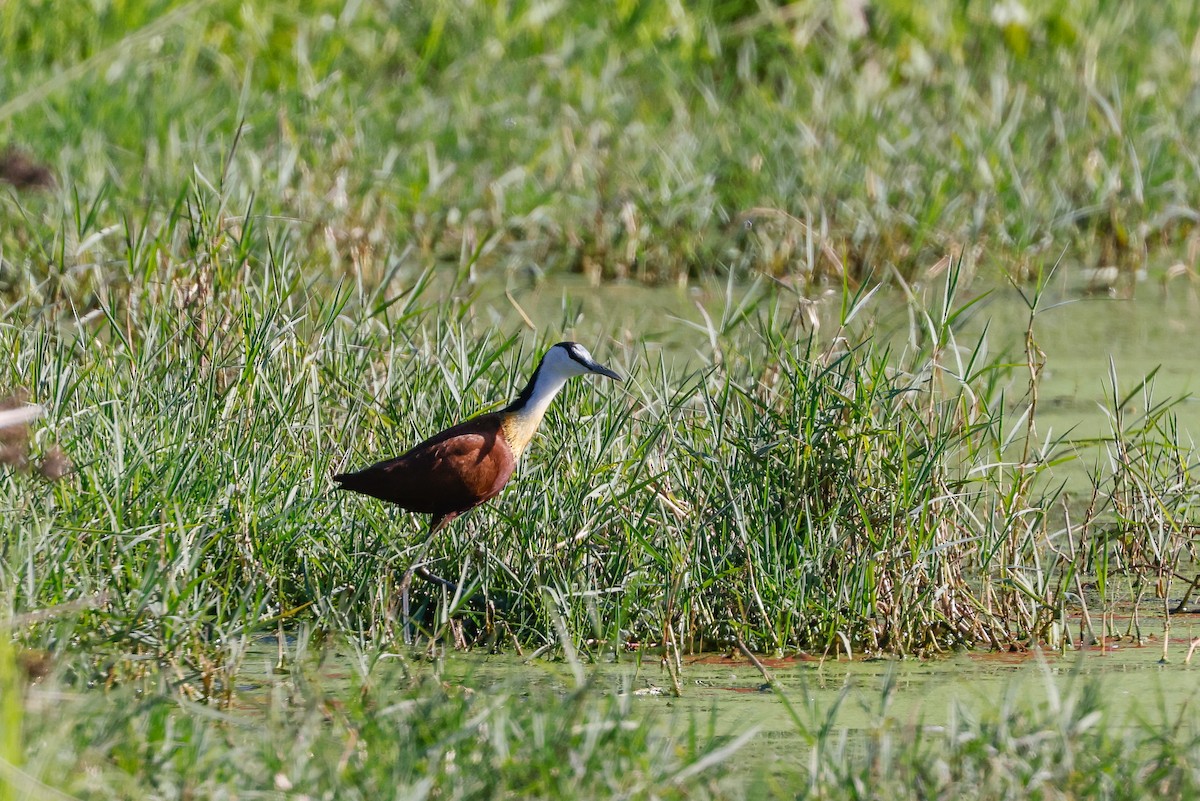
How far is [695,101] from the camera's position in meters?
8.09

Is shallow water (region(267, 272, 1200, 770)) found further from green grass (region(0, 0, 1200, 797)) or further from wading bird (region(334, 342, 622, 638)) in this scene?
wading bird (region(334, 342, 622, 638))

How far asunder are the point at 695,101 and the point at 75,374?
4285mm

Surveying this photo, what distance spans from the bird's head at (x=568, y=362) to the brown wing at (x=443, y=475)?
24 cm

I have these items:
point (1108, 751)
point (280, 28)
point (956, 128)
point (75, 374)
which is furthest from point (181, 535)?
point (280, 28)

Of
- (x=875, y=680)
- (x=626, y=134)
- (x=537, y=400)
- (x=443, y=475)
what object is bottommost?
(x=875, y=680)

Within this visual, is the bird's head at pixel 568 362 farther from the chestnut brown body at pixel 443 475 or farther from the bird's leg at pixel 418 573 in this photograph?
the bird's leg at pixel 418 573

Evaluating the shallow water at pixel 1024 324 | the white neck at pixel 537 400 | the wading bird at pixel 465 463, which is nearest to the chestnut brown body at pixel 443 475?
the wading bird at pixel 465 463

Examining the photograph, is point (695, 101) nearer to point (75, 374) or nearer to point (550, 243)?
point (550, 243)

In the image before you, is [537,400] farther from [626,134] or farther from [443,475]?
[626,134]

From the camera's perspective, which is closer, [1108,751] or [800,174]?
[1108,751]

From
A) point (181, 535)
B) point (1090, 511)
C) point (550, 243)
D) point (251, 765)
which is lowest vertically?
point (251, 765)

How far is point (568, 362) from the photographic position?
4.03m

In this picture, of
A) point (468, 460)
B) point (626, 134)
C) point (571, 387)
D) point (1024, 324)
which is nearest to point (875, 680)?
point (468, 460)

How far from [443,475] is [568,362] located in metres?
0.45
